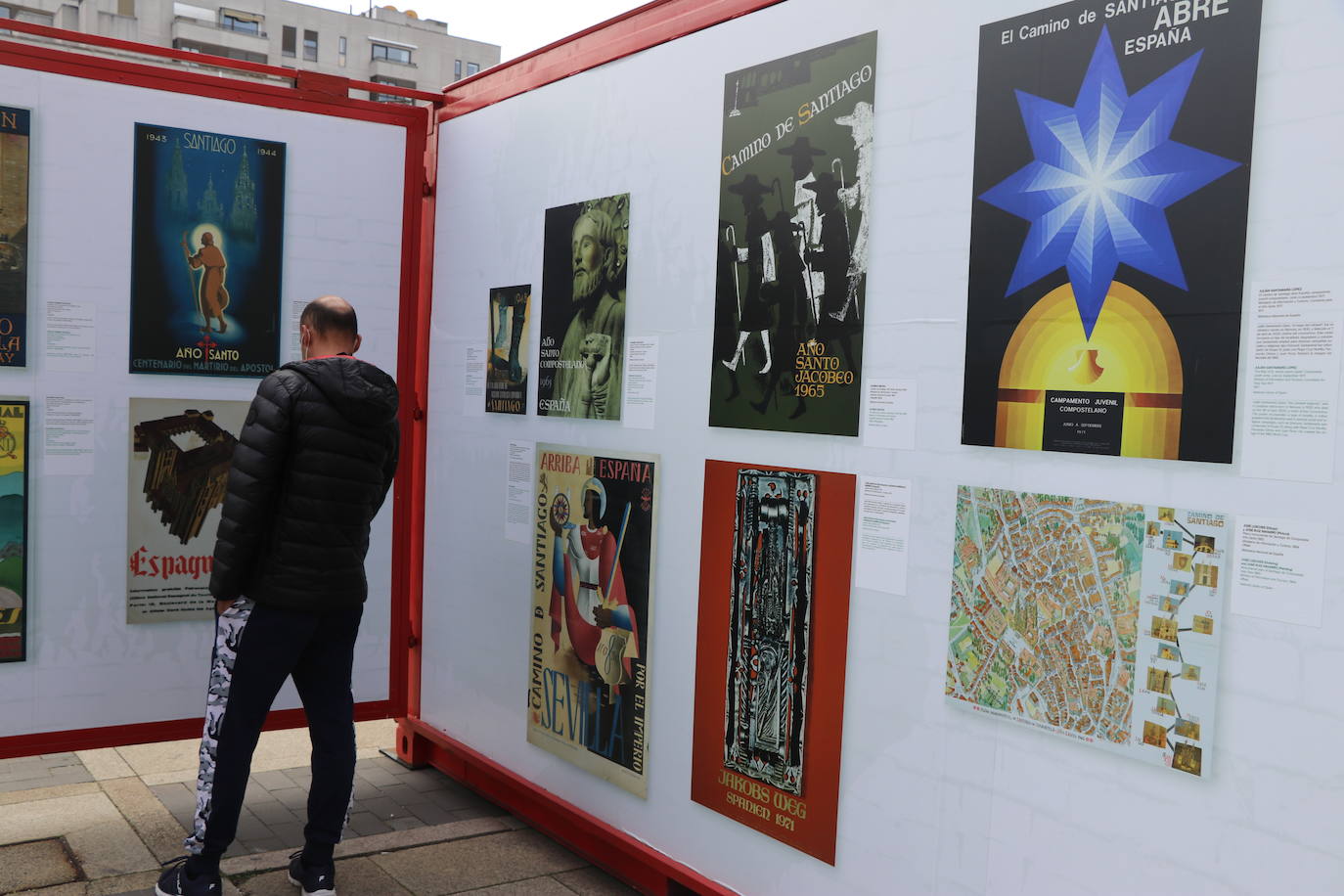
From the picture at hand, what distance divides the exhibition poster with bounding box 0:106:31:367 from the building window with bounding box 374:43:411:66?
65.9 metres

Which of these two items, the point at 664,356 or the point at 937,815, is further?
the point at 664,356

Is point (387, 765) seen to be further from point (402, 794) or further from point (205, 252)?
point (205, 252)

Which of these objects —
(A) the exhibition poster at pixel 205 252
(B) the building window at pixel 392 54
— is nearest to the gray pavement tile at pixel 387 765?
(A) the exhibition poster at pixel 205 252

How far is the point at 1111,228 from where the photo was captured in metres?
2.45

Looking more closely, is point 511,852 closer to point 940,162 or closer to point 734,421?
point 734,421

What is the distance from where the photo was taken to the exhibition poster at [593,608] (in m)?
3.83

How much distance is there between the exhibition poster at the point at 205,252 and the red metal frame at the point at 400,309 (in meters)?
0.20

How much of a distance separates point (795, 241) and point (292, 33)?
66502 mm

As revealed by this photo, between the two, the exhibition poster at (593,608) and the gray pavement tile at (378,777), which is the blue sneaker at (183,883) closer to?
the exhibition poster at (593,608)

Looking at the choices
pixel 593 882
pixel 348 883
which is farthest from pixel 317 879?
pixel 593 882

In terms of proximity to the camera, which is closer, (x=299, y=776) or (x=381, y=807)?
(x=381, y=807)

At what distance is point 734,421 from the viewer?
3.45 m

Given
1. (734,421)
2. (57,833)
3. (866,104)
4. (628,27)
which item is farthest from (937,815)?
(57,833)

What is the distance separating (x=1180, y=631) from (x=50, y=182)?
3932 mm
